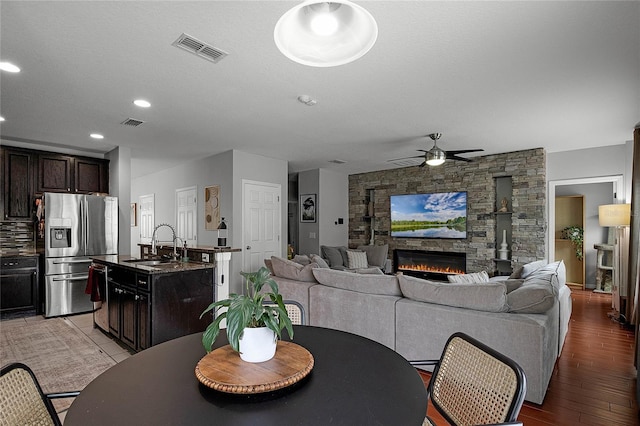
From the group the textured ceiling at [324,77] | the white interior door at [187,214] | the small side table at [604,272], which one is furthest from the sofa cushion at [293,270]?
the small side table at [604,272]

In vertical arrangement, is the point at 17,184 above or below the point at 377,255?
above

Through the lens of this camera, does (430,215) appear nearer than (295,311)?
No

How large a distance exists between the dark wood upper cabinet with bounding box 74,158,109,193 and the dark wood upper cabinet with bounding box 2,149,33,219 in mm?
593

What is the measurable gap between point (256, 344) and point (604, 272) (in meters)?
7.42

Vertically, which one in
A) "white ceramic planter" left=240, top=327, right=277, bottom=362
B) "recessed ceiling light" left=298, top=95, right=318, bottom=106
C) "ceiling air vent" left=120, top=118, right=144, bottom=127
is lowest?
"white ceramic planter" left=240, top=327, right=277, bottom=362

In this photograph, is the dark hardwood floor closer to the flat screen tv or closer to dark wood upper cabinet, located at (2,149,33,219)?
the flat screen tv

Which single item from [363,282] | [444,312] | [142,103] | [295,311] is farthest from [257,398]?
[142,103]

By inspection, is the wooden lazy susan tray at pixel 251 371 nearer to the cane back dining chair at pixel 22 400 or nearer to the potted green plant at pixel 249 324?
the potted green plant at pixel 249 324

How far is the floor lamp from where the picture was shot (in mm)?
4391

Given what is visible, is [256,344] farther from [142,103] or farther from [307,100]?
[142,103]

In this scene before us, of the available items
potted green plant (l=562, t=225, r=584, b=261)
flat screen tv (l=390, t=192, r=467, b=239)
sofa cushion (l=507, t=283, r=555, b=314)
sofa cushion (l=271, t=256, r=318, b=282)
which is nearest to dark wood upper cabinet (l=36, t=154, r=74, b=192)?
sofa cushion (l=271, t=256, r=318, b=282)

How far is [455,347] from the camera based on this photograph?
1421 millimetres

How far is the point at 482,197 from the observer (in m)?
6.35

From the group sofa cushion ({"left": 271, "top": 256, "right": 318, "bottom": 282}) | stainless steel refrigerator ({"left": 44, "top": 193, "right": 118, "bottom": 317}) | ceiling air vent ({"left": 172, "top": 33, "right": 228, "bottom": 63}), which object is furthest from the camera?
stainless steel refrigerator ({"left": 44, "top": 193, "right": 118, "bottom": 317})
